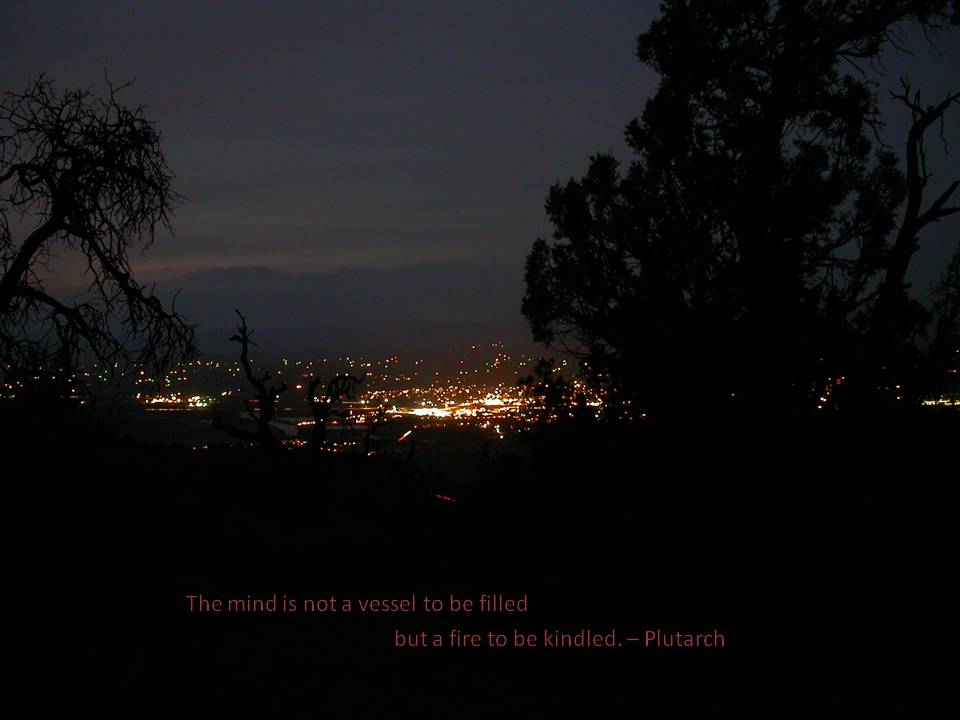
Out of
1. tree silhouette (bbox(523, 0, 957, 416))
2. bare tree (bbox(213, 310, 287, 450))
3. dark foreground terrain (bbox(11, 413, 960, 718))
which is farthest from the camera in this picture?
bare tree (bbox(213, 310, 287, 450))

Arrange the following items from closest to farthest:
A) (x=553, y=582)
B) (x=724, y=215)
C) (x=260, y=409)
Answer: (x=553, y=582) < (x=724, y=215) < (x=260, y=409)

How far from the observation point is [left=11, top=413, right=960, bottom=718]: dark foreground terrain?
5.54 m

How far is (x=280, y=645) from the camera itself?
6.34 m

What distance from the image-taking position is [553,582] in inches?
290

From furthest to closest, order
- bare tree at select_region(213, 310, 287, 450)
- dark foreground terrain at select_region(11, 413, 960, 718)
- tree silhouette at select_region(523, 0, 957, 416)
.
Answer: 1. bare tree at select_region(213, 310, 287, 450)
2. tree silhouette at select_region(523, 0, 957, 416)
3. dark foreground terrain at select_region(11, 413, 960, 718)

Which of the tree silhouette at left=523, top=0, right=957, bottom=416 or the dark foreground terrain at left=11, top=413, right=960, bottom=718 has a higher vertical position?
the tree silhouette at left=523, top=0, right=957, bottom=416

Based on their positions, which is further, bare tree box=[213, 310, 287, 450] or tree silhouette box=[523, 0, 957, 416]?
bare tree box=[213, 310, 287, 450]

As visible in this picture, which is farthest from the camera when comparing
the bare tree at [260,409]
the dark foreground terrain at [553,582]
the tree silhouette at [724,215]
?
the bare tree at [260,409]

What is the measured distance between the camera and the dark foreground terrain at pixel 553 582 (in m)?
5.54

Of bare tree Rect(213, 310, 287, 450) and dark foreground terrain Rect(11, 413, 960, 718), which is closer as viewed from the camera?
dark foreground terrain Rect(11, 413, 960, 718)

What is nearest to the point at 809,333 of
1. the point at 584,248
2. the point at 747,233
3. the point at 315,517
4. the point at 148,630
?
the point at 747,233

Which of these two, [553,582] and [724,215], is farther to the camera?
[724,215]

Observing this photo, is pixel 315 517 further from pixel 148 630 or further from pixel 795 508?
pixel 795 508

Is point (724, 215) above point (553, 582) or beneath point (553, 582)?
above
